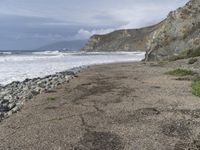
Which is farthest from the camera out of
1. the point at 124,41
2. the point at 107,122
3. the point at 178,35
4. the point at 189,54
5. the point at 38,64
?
the point at 124,41

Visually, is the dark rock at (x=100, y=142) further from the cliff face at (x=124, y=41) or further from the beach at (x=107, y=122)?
the cliff face at (x=124, y=41)

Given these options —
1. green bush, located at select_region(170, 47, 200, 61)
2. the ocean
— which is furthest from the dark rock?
green bush, located at select_region(170, 47, 200, 61)

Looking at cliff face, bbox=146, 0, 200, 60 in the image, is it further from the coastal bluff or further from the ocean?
the ocean

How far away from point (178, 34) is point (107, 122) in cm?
3130

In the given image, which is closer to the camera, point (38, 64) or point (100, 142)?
point (100, 142)

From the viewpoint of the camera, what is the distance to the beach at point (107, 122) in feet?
26.6

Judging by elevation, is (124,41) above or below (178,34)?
below

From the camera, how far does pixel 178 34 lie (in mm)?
A: 39500

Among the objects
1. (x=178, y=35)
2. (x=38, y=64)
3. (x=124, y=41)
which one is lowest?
(x=124, y=41)

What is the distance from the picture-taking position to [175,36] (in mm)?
39719

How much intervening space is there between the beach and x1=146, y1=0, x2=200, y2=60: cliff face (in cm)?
2408

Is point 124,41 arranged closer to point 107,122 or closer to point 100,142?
point 107,122

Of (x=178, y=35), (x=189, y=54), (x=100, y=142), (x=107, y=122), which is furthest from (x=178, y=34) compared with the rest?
(x=100, y=142)

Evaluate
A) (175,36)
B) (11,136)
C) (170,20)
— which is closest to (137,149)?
(11,136)
